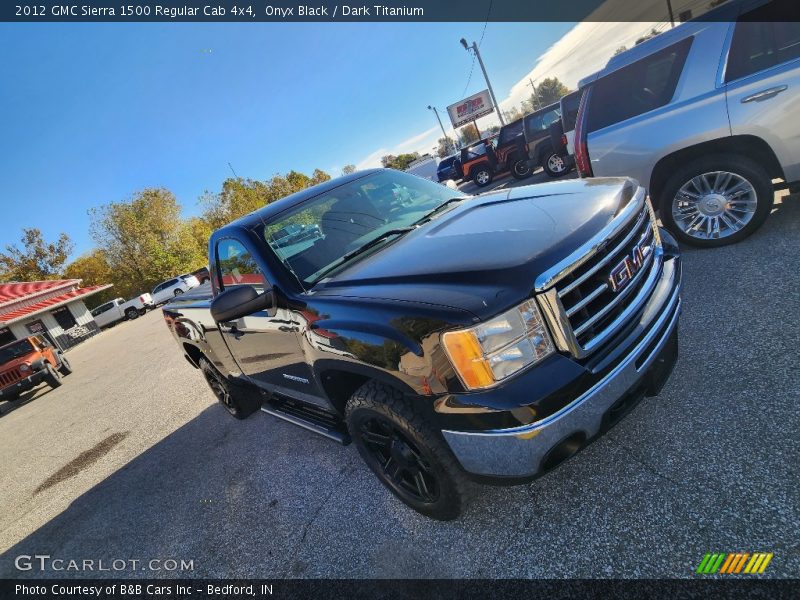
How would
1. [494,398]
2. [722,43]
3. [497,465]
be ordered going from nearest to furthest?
1. [494,398]
2. [497,465]
3. [722,43]

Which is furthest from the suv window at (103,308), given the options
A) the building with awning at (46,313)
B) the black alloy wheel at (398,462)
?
the black alloy wheel at (398,462)

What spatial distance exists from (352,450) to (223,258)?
6.16 ft

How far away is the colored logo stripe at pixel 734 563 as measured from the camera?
1528mm

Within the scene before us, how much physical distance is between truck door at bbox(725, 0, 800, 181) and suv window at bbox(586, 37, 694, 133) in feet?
1.37

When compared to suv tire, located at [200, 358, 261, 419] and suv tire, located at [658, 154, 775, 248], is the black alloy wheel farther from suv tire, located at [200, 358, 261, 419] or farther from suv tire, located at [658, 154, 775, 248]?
suv tire, located at [658, 154, 775, 248]

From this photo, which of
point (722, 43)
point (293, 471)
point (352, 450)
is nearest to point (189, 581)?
point (293, 471)

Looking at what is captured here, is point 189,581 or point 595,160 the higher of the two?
point 595,160

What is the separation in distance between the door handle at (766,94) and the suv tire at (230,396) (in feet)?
17.9

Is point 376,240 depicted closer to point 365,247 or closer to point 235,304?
point 365,247

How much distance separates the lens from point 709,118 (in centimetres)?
364

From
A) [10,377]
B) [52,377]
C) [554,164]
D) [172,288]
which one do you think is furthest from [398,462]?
[172,288]

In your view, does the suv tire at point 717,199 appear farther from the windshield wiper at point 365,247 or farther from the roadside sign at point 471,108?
the roadside sign at point 471,108

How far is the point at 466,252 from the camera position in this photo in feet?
6.32

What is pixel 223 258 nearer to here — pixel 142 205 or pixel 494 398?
pixel 494 398
